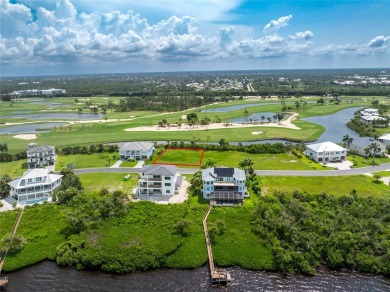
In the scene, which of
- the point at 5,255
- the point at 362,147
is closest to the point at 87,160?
the point at 5,255

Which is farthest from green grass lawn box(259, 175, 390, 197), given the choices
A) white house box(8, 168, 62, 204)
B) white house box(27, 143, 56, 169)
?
white house box(27, 143, 56, 169)

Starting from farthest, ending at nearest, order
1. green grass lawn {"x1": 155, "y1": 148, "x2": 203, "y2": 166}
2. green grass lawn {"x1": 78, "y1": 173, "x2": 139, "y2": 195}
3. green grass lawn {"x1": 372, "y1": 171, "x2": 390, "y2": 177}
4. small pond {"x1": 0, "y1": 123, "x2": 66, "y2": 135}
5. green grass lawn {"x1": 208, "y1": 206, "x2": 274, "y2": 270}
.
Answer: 1. small pond {"x1": 0, "y1": 123, "x2": 66, "y2": 135}
2. green grass lawn {"x1": 155, "y1": 148, "x2": 203, "y2": 166}
3. green grass lawn {"x1": 372, "y1": 171, "x2": 390, "y2": 177}
4. green grass lawn {"x1": 78, "y1": 173, "x2": 139, "y2": 195}
5. green grass lawn {"x1": 208, "y1": 206, "x2": 274, "y2": 270}

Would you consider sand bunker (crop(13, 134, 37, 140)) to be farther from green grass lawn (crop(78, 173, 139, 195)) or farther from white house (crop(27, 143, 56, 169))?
green grass lawn (crop(78, 173, 139, 195))

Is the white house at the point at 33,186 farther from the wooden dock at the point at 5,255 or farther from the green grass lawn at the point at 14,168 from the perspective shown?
the green grass lawn at the point at 14,168

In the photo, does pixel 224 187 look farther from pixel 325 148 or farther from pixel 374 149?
pixel 374 149

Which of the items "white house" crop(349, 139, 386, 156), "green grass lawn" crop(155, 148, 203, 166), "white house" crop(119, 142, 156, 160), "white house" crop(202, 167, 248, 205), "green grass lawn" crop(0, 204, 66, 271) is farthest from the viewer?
"white house" crop(349, 139, 386, 156)

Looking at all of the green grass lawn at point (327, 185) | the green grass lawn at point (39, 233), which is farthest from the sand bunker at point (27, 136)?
the green grass lawn at point (327, 185)
